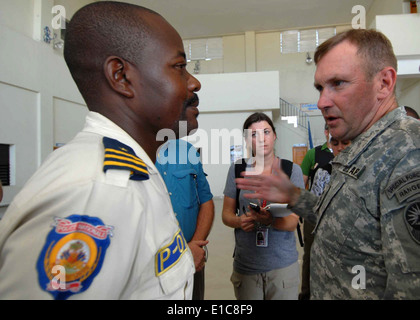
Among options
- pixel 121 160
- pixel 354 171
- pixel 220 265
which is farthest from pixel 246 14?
pixel 121 160

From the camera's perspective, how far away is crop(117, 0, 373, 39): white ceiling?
10.1 m

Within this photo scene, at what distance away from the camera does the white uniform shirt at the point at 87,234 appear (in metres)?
0.48

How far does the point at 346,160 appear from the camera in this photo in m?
1.21

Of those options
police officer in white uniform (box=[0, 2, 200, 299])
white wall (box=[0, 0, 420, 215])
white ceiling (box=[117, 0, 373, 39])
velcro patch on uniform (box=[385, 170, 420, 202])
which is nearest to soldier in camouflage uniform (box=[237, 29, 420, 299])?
velcro patch on uniform (box=[385, 170, 420, 202])

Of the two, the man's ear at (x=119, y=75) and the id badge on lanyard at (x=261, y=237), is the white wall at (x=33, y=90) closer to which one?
the id badge on lanyard at (x=261, y=237)

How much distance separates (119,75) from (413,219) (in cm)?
96

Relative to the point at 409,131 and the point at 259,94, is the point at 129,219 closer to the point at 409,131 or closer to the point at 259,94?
the point at 409,131

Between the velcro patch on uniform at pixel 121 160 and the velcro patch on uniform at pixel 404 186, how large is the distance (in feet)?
2.54

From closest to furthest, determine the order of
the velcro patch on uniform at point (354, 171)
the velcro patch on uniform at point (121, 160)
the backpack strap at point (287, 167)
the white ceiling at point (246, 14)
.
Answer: the velcro patch on uniform at point (121, 160)
the velcro patch on uniform at point (354, 171)
the backpack strap at point (287, 167)
the white ceiling at point (246, 14)

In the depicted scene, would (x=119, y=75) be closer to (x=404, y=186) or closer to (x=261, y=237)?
(x=404, y=186)

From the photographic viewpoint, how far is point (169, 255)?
2.21 ft

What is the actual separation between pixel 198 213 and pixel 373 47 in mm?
1445

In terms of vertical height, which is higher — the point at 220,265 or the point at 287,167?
the point at 287,167

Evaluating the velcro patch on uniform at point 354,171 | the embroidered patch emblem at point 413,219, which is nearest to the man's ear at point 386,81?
the velcro patch on uniform at point 354,171
